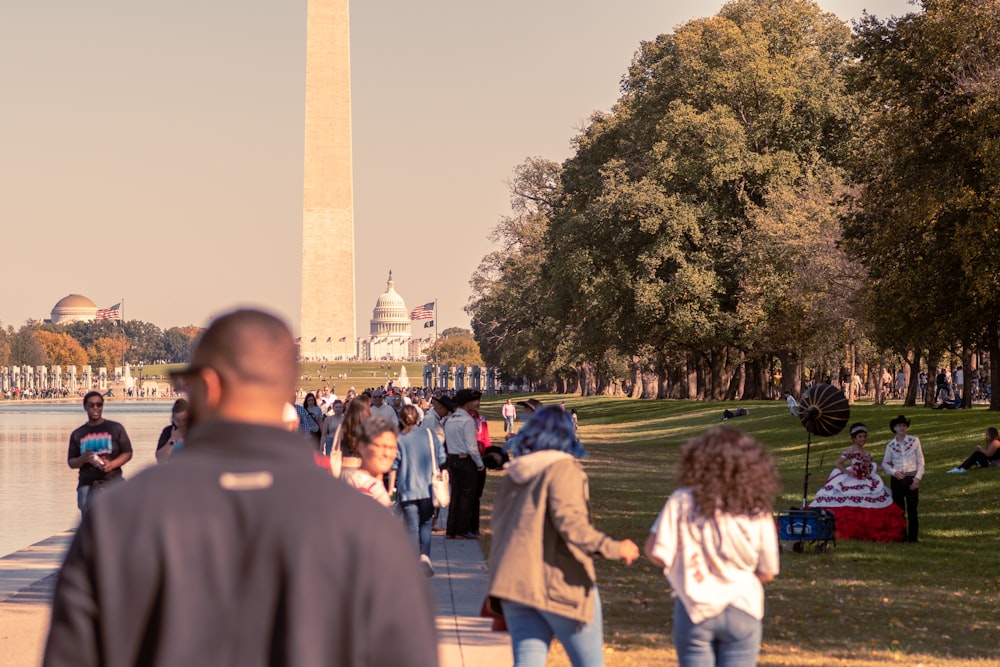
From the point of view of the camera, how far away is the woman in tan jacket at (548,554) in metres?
7.08

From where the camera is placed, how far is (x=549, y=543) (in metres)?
7.18

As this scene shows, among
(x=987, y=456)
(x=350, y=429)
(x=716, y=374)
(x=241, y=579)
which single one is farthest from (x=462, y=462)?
(x=716, y=374)

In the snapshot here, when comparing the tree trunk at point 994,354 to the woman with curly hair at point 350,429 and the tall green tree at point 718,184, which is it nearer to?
the tall green tree at point 718,184

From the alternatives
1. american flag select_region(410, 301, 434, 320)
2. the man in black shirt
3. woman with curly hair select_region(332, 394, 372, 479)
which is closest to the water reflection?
the man in black shirt

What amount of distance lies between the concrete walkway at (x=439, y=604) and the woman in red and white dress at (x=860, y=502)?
4310mm

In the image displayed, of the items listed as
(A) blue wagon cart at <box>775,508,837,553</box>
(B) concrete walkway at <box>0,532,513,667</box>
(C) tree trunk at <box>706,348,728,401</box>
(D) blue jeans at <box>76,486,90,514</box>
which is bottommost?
(B) concrete walkway at <box>0,532,513,667</box>

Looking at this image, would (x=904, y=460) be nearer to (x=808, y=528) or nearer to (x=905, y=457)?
(x=905, y=457)

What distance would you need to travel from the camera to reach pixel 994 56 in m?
29.5

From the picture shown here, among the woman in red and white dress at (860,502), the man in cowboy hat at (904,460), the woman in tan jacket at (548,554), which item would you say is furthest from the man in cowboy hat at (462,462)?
the woman in tan jacket at (548,554)

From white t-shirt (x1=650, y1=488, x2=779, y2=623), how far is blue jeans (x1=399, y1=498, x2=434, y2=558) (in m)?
7.35

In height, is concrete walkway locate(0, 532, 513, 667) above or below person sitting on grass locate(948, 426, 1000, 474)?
below

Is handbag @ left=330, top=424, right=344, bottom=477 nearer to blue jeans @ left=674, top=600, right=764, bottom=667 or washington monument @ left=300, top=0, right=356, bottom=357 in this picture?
blue jeans @ left=674, top=600, right=764, bottom=667

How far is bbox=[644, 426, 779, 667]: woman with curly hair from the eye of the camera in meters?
6.62

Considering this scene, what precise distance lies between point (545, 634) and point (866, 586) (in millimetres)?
9230
